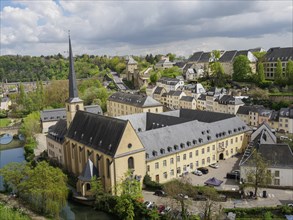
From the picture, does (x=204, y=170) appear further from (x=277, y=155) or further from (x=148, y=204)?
(x=148, y=204)

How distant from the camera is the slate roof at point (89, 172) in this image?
3950 centimetres

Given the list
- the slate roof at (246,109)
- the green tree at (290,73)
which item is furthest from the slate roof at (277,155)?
the green tree at (290,73)

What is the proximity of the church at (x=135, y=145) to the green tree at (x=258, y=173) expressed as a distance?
9795mm

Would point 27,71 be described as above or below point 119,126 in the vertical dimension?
above

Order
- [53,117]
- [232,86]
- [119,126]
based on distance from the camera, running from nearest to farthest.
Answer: [119,126] → [53,117] → [232,86]

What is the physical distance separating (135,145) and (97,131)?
703 cm

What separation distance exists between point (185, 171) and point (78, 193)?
1643cm

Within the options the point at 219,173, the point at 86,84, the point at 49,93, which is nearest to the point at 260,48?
the point at 86,84

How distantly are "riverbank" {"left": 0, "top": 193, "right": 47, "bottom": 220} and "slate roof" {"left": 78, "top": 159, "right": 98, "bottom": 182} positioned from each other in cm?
701

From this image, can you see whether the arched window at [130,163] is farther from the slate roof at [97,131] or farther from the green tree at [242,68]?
the green tree at [242,68]

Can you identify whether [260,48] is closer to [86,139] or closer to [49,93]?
[49,93]

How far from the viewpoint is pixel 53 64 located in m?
194

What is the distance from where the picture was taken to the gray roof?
43.3 metres

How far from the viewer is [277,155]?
41.3 m
